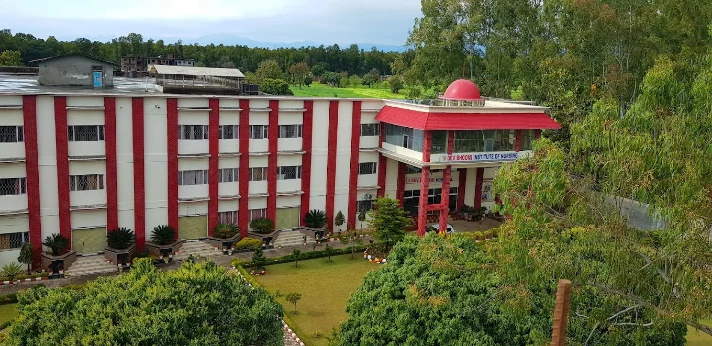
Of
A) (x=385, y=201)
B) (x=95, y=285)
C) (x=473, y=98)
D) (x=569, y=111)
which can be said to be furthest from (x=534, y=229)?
(x=569, y=111)

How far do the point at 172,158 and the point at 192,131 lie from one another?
1585 millimetres

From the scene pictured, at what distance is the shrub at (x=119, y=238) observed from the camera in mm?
25859

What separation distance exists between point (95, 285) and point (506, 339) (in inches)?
385

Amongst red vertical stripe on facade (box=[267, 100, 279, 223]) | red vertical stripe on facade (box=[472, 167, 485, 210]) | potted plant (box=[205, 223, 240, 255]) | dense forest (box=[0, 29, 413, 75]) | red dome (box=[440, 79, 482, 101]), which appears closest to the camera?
potted plant (box=[205, 223, 240, 255])

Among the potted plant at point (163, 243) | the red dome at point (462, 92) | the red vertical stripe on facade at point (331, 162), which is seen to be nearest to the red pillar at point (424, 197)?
the red vertical stripe on facade at point (331, 162)

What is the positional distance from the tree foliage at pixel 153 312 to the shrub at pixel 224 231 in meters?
14.4

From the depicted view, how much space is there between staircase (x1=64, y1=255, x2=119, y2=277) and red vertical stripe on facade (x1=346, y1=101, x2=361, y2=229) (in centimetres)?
1233

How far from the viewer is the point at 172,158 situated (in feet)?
88.9

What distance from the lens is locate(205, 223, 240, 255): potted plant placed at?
28.2 meters

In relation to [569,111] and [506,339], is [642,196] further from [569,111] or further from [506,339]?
[569,111]

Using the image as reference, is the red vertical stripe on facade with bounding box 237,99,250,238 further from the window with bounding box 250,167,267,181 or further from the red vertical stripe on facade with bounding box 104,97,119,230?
the red vertical stripe on facade with bounding box 104,97,119,230

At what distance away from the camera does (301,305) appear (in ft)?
72.8

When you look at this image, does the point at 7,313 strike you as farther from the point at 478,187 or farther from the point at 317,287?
the point at 478,187

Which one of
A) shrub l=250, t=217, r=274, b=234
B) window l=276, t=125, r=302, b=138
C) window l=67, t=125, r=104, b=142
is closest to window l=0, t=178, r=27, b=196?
window l=67, t=125, r=104, b=142
